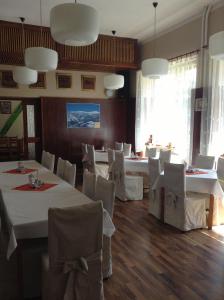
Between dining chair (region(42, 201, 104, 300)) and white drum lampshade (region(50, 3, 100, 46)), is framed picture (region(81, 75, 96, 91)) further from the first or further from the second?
dining chair (region(42, 201, 104, 300))

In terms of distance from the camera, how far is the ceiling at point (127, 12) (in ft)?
16.4

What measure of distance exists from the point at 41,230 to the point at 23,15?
4919 millimetres

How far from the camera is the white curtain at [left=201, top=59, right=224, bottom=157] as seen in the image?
16.2 ft

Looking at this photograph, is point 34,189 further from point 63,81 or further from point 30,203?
point 63,81

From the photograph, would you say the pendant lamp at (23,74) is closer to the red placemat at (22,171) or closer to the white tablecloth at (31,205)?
the red placemat at (22,171)

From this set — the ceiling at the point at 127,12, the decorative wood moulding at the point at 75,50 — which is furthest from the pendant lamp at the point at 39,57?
the decorative wood moulding at the point at 75,50

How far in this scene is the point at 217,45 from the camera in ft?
10.8

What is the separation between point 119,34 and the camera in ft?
22.2

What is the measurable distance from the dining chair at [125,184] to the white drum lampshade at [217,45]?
7.83ft

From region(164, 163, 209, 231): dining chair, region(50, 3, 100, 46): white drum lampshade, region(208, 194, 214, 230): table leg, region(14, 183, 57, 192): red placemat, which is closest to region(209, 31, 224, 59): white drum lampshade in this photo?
region(164, 163, 209, 231): dining chair

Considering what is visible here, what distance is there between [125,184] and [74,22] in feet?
10.8

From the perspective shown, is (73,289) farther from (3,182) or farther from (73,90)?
(73,90)

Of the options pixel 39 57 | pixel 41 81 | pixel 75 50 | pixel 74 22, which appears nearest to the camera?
pixel 74 22

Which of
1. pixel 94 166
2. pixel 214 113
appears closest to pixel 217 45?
pixel 214 113
